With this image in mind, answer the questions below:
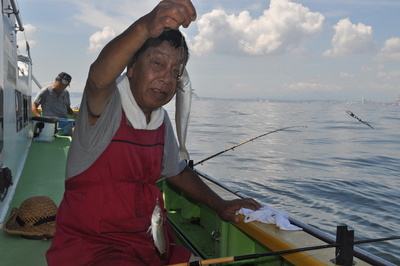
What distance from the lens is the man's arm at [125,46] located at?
69.3 inches

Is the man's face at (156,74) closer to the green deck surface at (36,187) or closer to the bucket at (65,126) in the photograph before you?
the green deck surface at (36,187)

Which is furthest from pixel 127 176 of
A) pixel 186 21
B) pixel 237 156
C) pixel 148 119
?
pixel 237 156

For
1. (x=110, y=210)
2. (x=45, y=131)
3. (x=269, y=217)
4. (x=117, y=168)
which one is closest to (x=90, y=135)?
(x=117, y=168)

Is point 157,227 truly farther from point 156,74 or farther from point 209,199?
point 209,199

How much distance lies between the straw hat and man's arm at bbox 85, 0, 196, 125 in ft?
8.60

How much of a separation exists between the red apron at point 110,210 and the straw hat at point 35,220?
6.93 ft

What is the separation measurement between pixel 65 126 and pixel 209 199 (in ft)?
32.7

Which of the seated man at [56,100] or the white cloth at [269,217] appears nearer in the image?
the white cloth at [269,217]

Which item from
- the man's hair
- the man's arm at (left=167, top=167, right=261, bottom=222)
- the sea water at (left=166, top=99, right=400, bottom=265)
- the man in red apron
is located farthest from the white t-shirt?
the sea water at (left=166, top=99, right=400, bottom=265)

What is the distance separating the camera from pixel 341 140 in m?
25.8

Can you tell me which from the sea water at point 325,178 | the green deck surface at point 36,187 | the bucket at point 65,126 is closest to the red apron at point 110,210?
the sea water at point 325,178

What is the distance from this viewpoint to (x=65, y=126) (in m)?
12.2

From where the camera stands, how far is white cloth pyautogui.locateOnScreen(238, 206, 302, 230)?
3.10 m

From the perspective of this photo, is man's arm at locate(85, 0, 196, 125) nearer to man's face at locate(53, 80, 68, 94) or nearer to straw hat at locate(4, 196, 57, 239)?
straw hat at locate(4, 196, 57, 239)
